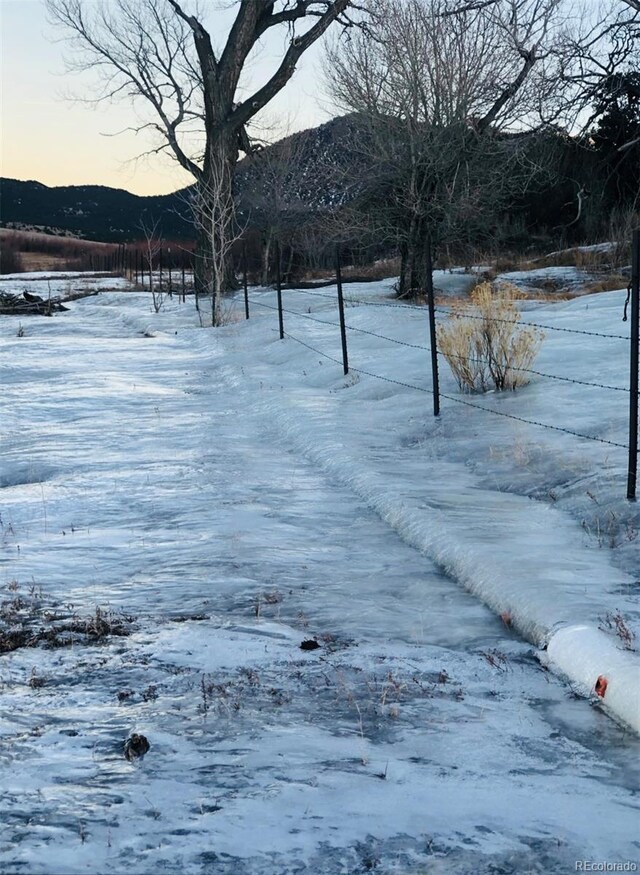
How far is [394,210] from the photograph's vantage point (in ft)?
64.0

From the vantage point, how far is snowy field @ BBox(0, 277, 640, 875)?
273cm

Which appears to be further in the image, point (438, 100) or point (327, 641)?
point (438, 100)

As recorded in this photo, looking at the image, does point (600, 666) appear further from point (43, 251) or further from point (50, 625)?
point (43, 251)

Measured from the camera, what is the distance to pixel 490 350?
31.6 feet

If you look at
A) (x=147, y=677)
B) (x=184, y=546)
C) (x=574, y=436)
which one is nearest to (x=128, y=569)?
(x=184, y=546)

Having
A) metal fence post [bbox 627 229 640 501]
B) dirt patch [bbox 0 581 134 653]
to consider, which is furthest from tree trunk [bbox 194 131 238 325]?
dirt patch [bbox 0 581 134 653]

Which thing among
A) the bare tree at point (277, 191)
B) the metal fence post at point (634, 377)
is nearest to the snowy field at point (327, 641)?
the metal fence post at point (634, 377)

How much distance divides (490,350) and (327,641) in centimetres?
595

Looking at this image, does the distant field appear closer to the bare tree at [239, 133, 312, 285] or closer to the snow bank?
the bare tree at [239, 133, 312, 285]

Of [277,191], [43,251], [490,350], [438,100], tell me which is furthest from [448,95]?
[43,251]

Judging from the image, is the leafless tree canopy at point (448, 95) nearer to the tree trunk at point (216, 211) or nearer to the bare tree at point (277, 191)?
the tree trunk at point (216, 211)

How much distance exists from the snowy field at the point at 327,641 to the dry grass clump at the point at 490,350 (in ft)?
1.20

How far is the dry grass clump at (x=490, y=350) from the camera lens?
9.67 m

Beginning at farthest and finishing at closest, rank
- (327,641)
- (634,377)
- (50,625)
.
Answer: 1. (634,377)
2. (50,625)
3. (327,641)
